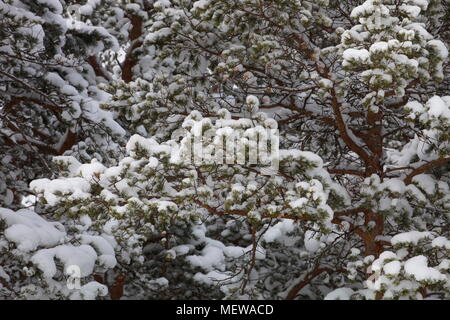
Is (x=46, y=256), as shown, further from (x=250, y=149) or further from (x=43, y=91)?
(x=43, y=91)

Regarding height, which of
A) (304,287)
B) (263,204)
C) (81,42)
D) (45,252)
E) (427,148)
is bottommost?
(304,287)

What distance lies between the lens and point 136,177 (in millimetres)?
5371

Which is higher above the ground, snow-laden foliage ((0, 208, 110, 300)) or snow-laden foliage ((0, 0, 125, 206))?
snow-laden foliage ((0, 0, 125, 206))

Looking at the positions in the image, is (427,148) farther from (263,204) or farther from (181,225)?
(181,225)

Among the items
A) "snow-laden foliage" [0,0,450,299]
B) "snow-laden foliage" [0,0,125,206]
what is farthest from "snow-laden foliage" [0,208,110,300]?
"snow-laden foliage" [0,0,125,206]

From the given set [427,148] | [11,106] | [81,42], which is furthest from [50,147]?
[427,148]

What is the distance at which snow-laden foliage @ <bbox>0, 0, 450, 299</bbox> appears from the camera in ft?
16.8

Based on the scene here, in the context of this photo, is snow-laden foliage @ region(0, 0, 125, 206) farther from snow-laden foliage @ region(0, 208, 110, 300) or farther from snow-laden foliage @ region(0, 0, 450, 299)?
snow-laden foliage @ region(0, 208, 110, 300)

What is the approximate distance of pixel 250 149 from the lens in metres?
4.93

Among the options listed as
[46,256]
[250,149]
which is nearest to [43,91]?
[46,256]

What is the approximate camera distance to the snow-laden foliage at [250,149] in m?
5.13
